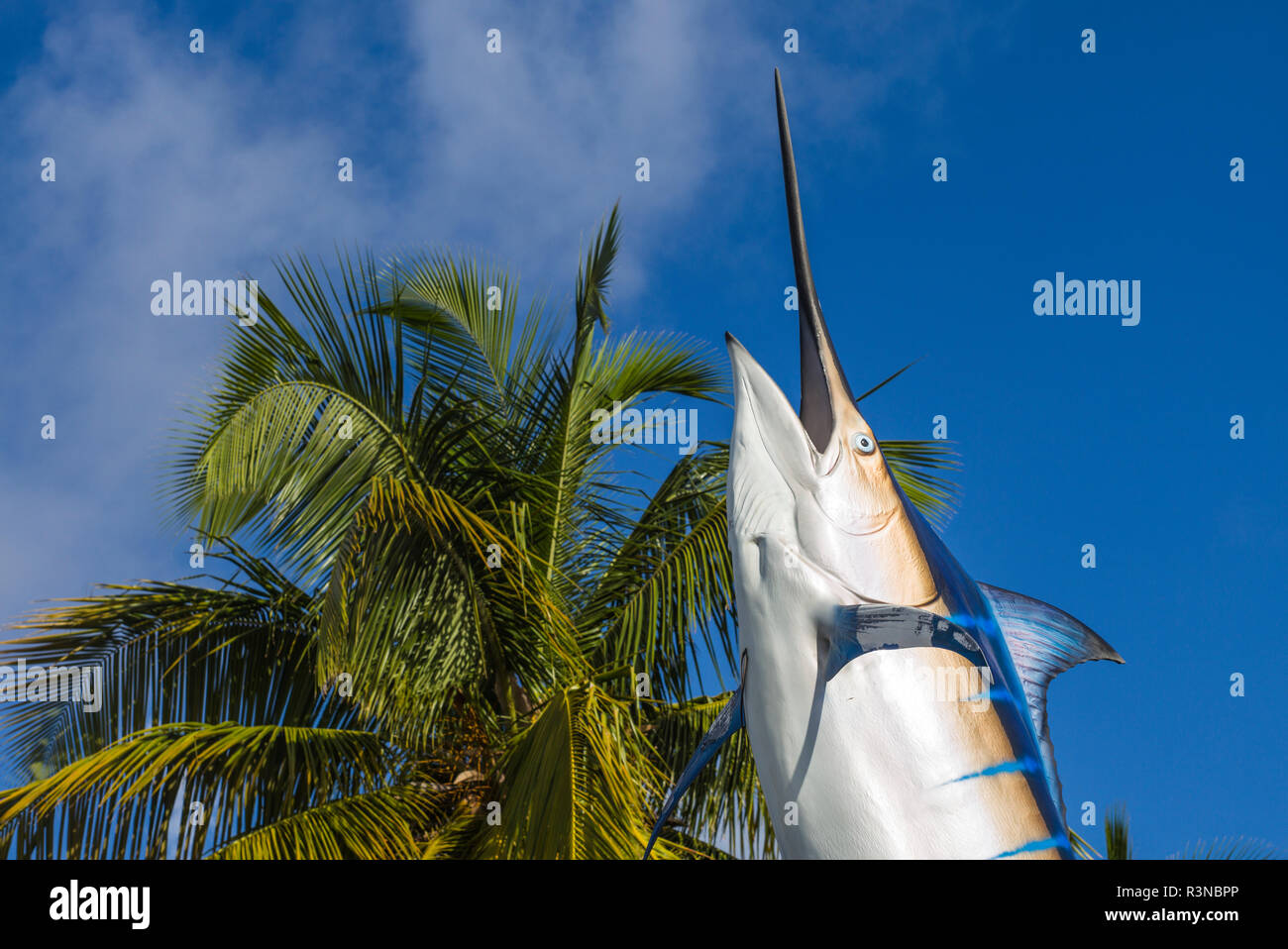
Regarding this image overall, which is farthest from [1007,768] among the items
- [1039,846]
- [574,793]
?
[574,793]

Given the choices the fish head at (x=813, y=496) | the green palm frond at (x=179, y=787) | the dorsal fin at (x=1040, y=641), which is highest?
the fish head at (x=813, y=496)

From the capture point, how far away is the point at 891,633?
2.65 meters

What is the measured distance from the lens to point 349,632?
5.98 meters

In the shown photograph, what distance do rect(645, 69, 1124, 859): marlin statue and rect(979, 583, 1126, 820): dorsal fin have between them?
0.25 m

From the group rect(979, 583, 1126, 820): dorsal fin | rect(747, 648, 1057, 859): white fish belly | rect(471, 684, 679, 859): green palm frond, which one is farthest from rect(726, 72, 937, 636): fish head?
rect(471, 684, 679, 859): green palm frond

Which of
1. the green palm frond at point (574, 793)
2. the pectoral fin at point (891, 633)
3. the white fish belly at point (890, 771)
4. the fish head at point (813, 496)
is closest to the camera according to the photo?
the pectoral fin at point (891, 633)

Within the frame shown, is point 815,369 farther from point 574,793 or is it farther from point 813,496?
point 574,793

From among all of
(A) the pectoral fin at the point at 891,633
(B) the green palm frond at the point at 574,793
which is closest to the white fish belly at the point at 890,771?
(A) the pectoral fin at the point at 891,633

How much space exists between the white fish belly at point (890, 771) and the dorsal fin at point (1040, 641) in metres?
0.63

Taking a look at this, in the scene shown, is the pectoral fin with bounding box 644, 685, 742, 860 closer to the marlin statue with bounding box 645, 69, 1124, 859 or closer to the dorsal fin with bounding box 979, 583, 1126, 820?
the marlin statue with bounding box 645, 69, 1124, 859

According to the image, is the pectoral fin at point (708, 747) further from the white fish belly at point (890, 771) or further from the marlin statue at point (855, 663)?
the white fish belly at point (890, 771)

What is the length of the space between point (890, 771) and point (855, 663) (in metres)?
0.28

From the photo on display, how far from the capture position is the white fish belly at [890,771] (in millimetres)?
2752
